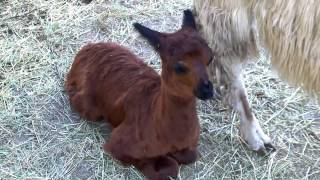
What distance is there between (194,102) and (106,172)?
0.76 metres

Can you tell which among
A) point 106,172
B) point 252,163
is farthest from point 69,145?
point 252,163

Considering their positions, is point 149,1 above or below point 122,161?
above

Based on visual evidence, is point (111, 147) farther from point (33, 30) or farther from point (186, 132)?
point (33, 30)

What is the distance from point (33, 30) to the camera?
4371 mm

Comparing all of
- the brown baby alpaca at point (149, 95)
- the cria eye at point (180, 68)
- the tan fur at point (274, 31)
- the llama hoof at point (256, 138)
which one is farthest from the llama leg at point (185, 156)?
the cria eye at point (180, 68)

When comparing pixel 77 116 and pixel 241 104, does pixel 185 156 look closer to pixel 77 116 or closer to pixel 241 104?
pixel 241 104

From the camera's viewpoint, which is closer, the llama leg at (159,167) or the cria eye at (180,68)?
the cria eye at (180,68)

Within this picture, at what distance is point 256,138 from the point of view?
11.3 feet

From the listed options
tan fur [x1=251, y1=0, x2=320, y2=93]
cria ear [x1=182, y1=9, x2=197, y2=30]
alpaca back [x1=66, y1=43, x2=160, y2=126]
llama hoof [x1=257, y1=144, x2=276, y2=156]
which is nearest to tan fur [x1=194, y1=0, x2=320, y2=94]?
tan fur [x1=251, y1=0, x2=320, y2=93]

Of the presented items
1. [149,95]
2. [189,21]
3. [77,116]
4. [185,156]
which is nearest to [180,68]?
[189,21]

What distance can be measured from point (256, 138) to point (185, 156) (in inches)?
18.1

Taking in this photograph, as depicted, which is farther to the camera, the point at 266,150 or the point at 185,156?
the point at 266,150

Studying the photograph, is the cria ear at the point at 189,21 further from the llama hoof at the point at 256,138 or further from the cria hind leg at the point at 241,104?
the llama hoof at the point at 256,138

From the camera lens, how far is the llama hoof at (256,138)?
3.43 m
